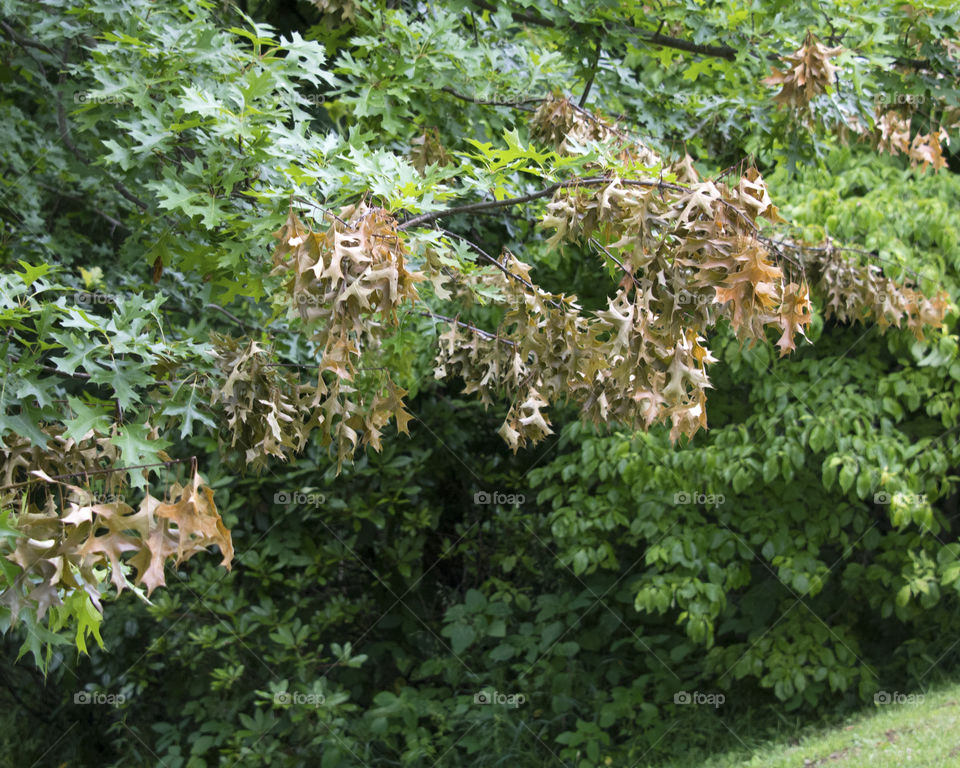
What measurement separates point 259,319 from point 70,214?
148 cm

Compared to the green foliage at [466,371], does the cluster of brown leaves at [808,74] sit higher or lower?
higher

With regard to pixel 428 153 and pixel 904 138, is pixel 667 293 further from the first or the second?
pixel 904 138

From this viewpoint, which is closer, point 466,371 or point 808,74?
point 466,371

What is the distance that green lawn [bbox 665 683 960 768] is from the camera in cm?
432

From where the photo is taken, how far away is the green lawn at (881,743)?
14.2 ft

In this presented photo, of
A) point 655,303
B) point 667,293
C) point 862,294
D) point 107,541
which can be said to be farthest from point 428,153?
point 107,541

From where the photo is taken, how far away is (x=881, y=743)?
461 centimetres

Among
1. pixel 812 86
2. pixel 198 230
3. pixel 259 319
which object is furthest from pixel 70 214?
pixel 812 86

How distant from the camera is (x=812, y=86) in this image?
356cm

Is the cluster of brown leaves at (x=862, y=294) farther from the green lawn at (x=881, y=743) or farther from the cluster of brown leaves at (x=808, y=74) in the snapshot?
the green lawn at (x=881, y=743)

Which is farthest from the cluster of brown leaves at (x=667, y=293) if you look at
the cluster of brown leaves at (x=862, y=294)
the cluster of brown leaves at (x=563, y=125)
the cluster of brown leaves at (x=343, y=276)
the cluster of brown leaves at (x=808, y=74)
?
the cluster of brown leaves at (x=862, y=294)

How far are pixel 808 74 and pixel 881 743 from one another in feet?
10.6

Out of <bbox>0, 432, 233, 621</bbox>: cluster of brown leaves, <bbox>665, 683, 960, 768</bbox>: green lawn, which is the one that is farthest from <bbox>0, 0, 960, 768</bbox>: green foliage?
<bbox>665, 683, 960, 768</bbox>: green lawn

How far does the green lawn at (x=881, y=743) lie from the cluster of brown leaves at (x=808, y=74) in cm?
293
